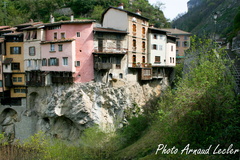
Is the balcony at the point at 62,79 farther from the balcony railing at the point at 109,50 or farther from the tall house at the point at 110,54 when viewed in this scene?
the balcony railing at the point at 109,50

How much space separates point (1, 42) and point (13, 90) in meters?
8.85

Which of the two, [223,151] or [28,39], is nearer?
[223,151]

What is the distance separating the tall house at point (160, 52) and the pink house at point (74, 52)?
505 inches

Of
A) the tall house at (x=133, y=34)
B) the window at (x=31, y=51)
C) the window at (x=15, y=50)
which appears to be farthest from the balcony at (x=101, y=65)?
the window at (x=15, y=50)

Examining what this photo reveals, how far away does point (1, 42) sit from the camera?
38.4 metres

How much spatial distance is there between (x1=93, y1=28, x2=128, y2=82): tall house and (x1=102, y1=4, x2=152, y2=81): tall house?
1281 mm

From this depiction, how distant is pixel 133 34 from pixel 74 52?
36.5 feet

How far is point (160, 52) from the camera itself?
42.9 metres

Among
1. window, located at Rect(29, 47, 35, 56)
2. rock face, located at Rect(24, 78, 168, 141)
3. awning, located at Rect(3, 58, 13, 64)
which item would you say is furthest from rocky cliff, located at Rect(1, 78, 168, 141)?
window, located at Rect(29, 47, 35, 56)

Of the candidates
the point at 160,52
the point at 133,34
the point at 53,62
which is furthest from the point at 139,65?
the point at 53,62

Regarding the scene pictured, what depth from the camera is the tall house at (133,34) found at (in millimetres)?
37438

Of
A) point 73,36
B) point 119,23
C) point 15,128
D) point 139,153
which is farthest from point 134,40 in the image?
point 15,128

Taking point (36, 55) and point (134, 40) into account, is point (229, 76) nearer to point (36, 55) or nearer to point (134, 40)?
point (134, 40)

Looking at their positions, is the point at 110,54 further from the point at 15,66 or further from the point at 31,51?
the point at 15,66
